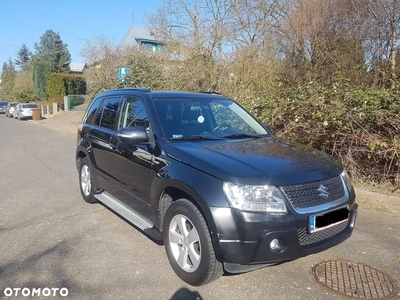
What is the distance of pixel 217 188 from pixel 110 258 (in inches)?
64.5

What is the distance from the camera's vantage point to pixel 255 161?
306 centimetres

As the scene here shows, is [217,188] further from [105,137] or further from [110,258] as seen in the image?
[105,137]

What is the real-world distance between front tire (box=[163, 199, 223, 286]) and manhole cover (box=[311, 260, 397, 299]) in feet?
3.57

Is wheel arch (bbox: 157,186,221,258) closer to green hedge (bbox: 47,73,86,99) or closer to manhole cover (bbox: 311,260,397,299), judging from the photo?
manhole cover (bbox: 311,260,397,299)

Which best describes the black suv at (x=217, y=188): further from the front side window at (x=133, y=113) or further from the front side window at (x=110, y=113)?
the front side window at (x=110, y=113)

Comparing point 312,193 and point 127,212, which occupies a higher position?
point 312,193

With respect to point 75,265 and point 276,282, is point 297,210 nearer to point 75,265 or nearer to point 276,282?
point 276,282

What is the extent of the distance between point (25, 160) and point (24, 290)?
7.41 meters

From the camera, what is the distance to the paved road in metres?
3.05

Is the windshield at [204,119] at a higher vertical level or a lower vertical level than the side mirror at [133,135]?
higher

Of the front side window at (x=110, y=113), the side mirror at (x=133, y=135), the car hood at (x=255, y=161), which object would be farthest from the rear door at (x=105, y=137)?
the car hood at (x=255, y=161)

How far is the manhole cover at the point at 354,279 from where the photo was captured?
3033mm

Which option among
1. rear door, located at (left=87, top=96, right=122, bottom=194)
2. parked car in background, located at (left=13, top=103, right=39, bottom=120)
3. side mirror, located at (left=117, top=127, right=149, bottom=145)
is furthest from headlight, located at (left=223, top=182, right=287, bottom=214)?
parked car in background, located at (left=13, top=103, right=39, bottom=120)

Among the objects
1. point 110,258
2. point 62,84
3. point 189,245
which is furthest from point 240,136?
point 62,84
